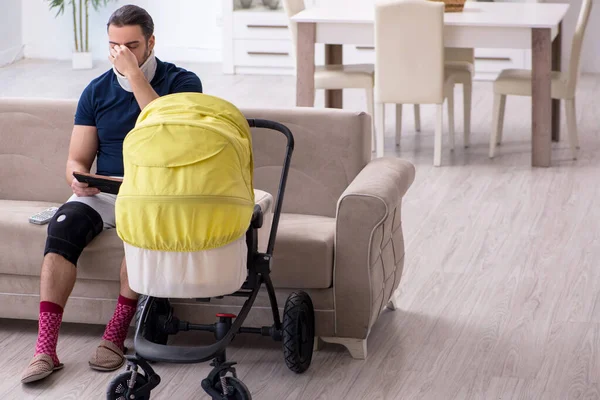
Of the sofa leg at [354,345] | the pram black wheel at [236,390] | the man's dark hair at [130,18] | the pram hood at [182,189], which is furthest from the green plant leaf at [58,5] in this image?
the pram black wheel at [236,390]

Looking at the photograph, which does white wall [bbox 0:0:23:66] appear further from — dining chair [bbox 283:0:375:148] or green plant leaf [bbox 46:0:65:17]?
dining chair [bbox 283:0:375:148]

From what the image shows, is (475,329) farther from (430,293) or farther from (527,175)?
(527,175)

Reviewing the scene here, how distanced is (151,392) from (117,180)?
596 millimetres

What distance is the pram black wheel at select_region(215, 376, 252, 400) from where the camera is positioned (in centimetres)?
258

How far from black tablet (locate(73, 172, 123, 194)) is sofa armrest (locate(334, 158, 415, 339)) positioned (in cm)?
64

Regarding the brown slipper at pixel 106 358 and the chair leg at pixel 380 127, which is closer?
the brown slipper at pixel 106 358

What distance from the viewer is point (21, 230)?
3055mm

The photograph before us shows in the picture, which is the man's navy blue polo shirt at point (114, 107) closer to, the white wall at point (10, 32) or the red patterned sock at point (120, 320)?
the red patterned sock at point (120, 320)

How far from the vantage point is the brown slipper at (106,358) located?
115 inches

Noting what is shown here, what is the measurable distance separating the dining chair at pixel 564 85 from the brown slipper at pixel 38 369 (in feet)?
11.1

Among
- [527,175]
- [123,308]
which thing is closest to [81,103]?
[123,308]

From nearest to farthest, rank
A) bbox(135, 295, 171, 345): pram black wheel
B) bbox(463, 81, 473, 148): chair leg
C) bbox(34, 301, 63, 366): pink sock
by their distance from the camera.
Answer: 1. bbox(135, 295, 171, 345): pram black wheel
2. bbox(34, 301, 63, 366): pink sock
3. bbox(463, 81, 473, 148): chair leg

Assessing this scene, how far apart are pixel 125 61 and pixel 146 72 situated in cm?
14

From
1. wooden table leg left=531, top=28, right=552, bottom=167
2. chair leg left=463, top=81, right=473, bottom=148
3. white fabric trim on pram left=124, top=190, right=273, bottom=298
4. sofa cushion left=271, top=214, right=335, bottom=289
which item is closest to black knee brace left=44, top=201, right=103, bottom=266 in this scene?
white fabric trim on pram left=124, top=190, right=273, bottom=298
